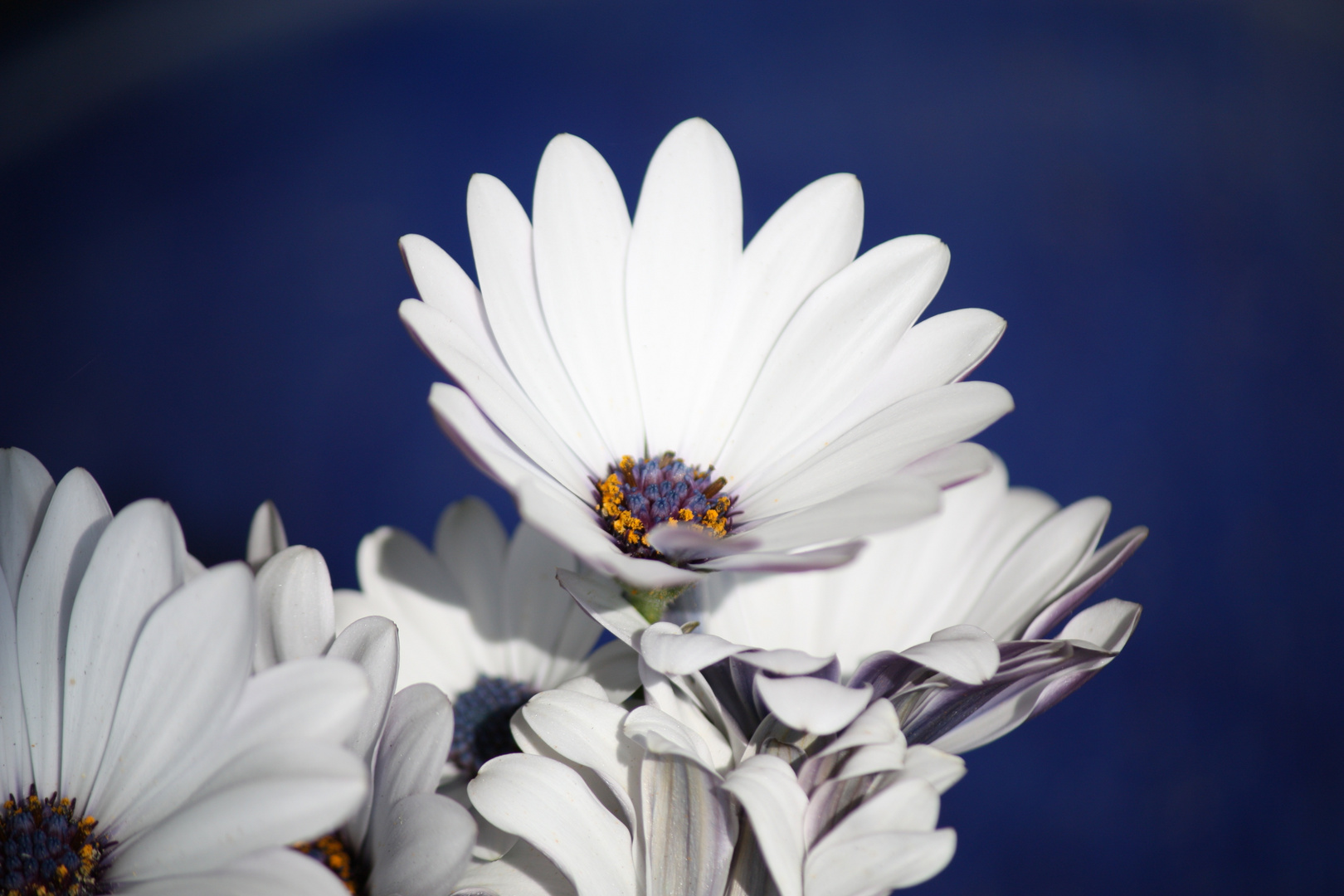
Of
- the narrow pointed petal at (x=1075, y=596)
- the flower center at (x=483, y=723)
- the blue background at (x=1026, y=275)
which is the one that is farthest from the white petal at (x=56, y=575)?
the blue background at (x=1026, y=275)

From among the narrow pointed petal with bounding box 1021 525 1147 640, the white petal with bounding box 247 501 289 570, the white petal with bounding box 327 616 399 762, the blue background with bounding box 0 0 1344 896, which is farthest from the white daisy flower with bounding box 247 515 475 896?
the blue background with bounding box 0 0 1344 896

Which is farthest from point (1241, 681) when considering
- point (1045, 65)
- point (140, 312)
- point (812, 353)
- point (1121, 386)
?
point (140, 312)

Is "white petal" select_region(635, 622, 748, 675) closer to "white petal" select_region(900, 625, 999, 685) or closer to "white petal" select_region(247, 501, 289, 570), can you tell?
"white petal" select_region(900, 625, 999, 685)

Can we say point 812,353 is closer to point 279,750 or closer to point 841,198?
point 841,198

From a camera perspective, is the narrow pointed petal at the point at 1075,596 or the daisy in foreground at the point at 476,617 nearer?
the narrow pointed petal at the point at 1075,596

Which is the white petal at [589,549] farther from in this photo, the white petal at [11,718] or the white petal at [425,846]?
the white petal at [11,718]
